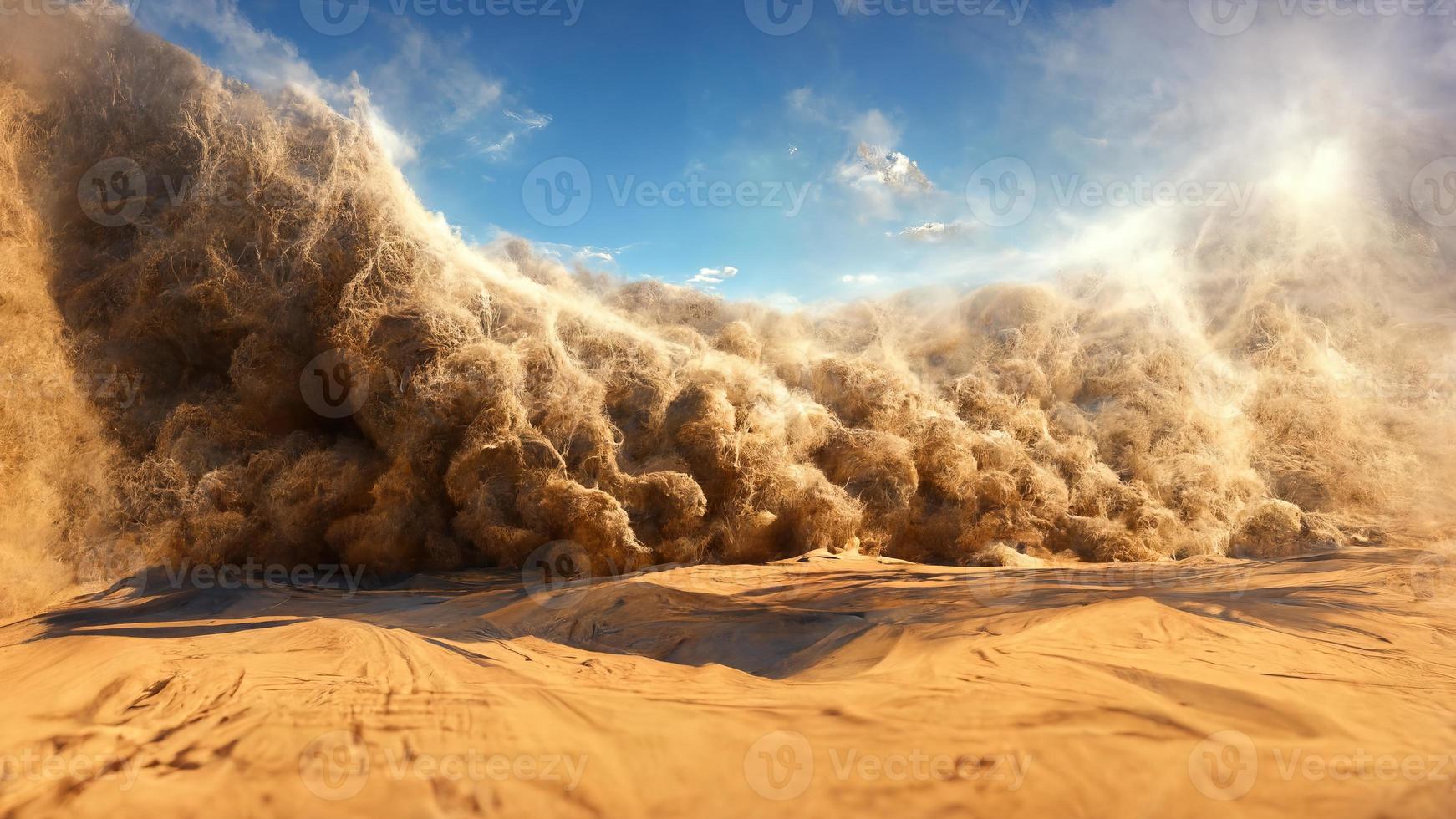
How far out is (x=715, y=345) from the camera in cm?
729

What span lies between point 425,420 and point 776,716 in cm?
415

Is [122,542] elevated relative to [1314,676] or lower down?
elevated

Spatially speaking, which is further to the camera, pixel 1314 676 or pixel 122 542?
pixel 122 542

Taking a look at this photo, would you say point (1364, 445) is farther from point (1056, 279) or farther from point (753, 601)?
point (753, 601)

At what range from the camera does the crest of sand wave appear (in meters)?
4.88

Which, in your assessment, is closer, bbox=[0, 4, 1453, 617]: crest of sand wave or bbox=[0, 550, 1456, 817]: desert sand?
bbox=[0, 550, 1456, 817]: desert sand

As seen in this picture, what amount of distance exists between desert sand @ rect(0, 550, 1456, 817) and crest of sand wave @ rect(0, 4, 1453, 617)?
190 cm

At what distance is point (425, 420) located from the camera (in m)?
5.20

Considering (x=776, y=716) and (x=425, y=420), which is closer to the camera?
(x=776, y=716)

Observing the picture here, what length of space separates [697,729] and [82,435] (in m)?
5.43

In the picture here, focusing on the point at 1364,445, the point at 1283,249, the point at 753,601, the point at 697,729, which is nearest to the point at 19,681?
the point at 697,729

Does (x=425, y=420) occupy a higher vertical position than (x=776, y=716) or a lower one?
higher

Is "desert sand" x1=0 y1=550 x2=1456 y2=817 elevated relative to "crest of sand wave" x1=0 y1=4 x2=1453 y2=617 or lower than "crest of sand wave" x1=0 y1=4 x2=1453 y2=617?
lower

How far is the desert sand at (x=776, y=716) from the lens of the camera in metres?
1.59
